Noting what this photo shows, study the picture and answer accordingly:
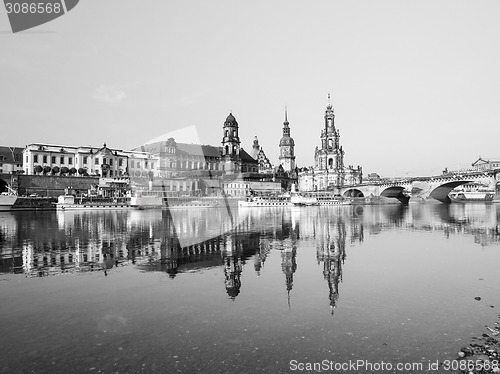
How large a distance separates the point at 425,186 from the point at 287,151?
6531cm

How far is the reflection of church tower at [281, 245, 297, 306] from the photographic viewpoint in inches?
523

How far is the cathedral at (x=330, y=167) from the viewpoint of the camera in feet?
483

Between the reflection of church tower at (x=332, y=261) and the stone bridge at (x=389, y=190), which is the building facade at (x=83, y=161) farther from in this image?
the reflection of church tower at (x=332, y=261)

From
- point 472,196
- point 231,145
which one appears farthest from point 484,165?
point 231,145

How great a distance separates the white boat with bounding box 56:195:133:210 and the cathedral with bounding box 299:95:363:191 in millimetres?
88223

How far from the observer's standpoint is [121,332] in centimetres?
849

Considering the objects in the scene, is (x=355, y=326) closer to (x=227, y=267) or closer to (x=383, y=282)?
(x=383, y=282)

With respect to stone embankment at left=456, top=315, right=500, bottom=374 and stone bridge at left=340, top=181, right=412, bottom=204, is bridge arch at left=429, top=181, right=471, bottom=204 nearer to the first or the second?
stone bridge at left=340, top=181, right=412, bottom=204

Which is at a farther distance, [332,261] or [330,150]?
[330,150]

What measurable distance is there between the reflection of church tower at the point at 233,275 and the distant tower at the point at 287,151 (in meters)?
140

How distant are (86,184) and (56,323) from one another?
296 ft

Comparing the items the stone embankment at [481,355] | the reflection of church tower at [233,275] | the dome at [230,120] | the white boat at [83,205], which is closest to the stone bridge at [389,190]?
the dome at [230,120]

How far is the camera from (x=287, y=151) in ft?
523

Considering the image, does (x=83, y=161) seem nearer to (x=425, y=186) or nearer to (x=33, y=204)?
(x=33, y=204)
